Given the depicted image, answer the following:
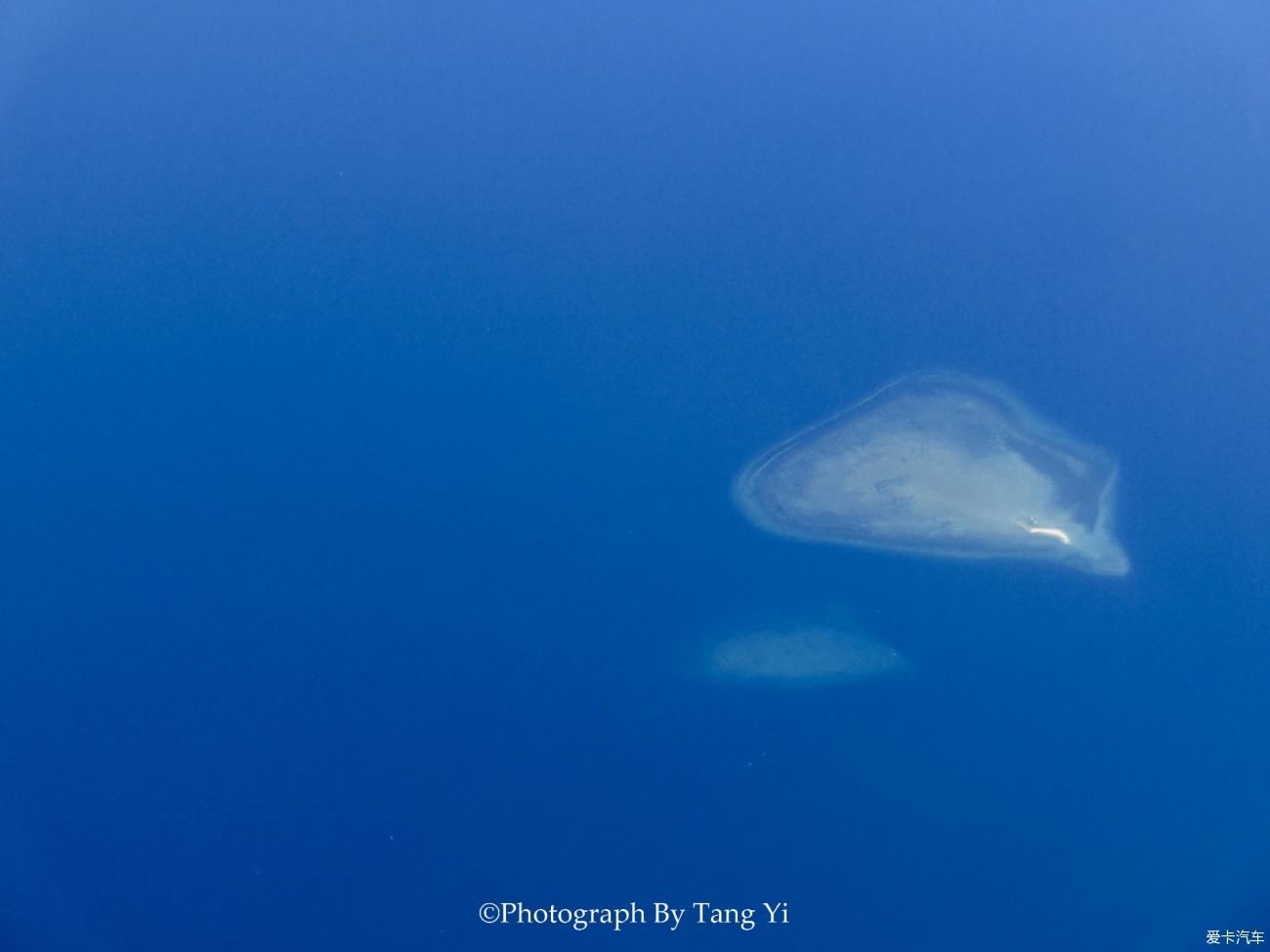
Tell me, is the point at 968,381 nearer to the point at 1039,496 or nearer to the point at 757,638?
the point at 1039,496

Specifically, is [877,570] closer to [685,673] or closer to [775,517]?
[775,517]

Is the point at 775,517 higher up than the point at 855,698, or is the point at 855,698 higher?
the point at 775,517

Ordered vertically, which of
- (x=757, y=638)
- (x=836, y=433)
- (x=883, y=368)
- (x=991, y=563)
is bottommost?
(x=757, y=638)

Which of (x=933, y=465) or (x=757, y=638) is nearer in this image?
(x=757, y=638)

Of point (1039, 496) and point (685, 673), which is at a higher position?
point (1039, 496)

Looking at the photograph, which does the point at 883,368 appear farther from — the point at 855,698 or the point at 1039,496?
the point at 855,698

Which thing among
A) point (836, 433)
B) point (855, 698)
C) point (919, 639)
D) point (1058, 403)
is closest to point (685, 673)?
point (855, 698)

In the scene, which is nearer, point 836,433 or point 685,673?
point 685,673

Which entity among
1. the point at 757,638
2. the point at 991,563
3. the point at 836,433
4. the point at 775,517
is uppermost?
the point at 836,433

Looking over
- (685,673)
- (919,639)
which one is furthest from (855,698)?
(685,673)
